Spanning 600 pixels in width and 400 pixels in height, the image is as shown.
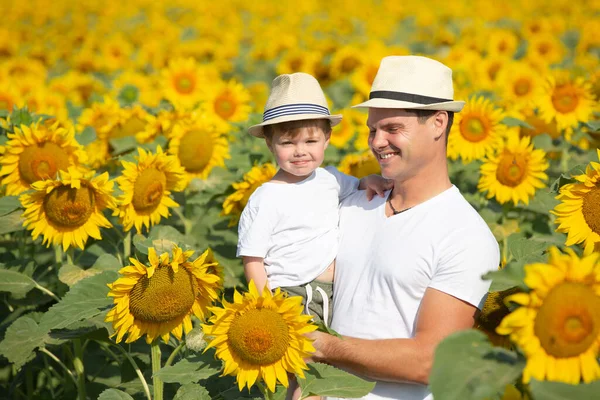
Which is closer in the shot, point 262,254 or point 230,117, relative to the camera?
point 262,254

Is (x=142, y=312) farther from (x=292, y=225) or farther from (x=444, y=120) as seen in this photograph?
(x=444, y=120)

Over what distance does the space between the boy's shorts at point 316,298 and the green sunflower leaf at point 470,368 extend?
40.1 inches

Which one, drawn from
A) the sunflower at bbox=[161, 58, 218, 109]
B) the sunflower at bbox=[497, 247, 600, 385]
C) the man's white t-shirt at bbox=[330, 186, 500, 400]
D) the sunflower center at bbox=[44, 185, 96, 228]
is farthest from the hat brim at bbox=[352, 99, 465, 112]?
the sunflower at bbox=[161, 58, 218, 109]

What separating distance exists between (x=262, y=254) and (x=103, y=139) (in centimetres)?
201

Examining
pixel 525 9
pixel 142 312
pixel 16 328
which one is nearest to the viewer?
pixel 142 312

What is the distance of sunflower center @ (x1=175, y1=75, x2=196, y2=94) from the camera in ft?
21.8

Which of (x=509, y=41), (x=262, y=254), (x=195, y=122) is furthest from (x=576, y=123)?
(x=509, y=41)

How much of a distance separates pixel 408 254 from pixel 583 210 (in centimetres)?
57

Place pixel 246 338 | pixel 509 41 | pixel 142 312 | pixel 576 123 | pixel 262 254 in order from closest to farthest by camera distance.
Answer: pixel 246 338 → pixel 142 312 → pixel 262 254 → pixel 576 123 → pixel 509 41

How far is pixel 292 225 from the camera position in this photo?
288cm

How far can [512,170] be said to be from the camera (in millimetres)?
4043

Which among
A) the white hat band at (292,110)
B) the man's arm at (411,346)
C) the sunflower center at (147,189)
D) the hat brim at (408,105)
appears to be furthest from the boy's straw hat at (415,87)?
the sunflower center at (147,189)

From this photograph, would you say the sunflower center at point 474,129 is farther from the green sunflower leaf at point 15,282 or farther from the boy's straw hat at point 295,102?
the green sunflower leaf at point 15,282

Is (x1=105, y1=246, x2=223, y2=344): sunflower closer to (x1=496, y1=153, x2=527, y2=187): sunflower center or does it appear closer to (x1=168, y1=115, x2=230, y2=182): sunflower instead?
(x1=168, y1=115, x2=230, y2=182): sunflower
